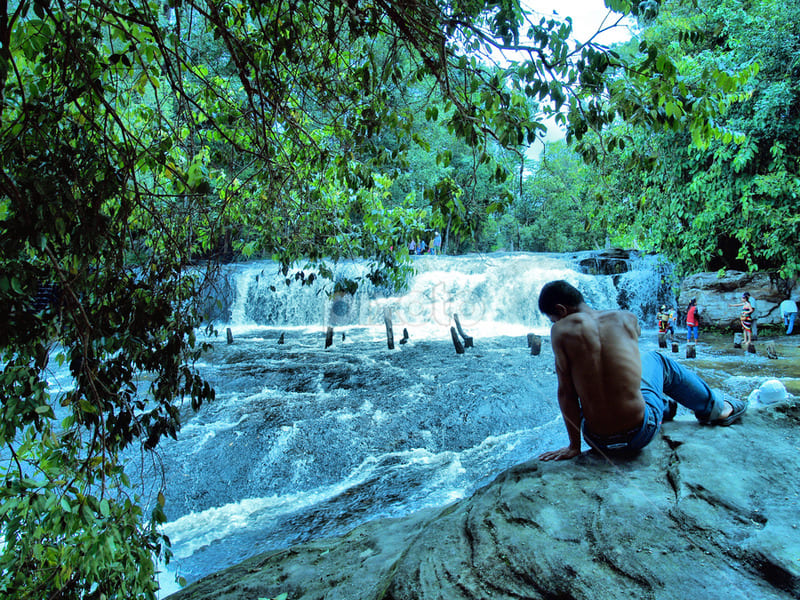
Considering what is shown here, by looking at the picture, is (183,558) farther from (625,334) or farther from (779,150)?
(779,150)

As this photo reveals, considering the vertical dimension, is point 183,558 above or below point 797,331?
below

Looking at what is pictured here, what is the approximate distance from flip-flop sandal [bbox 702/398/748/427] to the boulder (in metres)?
13.1

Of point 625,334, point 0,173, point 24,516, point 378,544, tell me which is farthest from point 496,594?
point 0,173

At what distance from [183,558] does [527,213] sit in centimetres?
3179

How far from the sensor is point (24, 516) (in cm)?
165

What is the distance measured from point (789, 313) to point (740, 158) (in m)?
4.74

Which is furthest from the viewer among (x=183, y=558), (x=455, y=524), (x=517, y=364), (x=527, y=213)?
(x=527, y=213)

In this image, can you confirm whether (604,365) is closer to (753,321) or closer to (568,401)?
(568,401)

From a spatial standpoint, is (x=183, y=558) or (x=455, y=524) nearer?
(x=455, y=524)

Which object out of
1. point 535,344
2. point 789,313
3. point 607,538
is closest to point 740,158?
point 789,313

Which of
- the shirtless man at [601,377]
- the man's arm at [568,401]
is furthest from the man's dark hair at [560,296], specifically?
the man's arm at [568,401]

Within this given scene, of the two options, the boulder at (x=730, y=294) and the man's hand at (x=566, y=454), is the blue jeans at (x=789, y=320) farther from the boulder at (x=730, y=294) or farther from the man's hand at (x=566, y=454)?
the man's hand at (x=566, y=454)

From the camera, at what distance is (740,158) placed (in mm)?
11555

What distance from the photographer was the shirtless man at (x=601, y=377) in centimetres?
269
